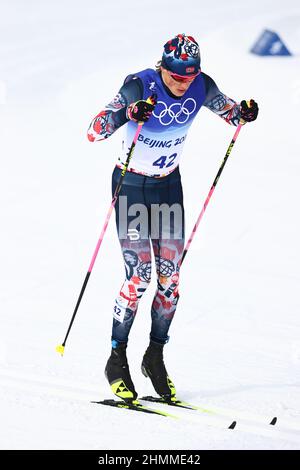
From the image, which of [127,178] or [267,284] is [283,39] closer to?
[267,284]

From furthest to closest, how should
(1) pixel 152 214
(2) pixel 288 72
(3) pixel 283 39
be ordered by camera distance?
(3) pixel 283 39, (2) pixel 288 72, (1) pixel 152 214

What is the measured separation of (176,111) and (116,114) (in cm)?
42

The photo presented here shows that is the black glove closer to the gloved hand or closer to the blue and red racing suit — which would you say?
the blue and red racing suit

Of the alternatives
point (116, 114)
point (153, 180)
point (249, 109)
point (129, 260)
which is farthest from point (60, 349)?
point (249, 109)

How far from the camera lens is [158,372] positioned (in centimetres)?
633

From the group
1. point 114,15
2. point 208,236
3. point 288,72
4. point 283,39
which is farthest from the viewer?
point 114,15

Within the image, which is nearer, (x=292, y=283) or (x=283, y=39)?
(x=292, y=283)

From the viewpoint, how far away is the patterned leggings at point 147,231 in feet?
19.8

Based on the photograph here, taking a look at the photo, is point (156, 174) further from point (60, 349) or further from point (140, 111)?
point (60, 349)

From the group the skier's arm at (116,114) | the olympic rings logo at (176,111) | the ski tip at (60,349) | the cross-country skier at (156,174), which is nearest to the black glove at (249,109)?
the cross-country skier at (156,174)

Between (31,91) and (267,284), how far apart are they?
9.86 meters

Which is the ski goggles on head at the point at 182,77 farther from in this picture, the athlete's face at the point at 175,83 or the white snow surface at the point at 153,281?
the white snow surface at the point at 153,281

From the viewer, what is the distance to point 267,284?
910 centimetres
